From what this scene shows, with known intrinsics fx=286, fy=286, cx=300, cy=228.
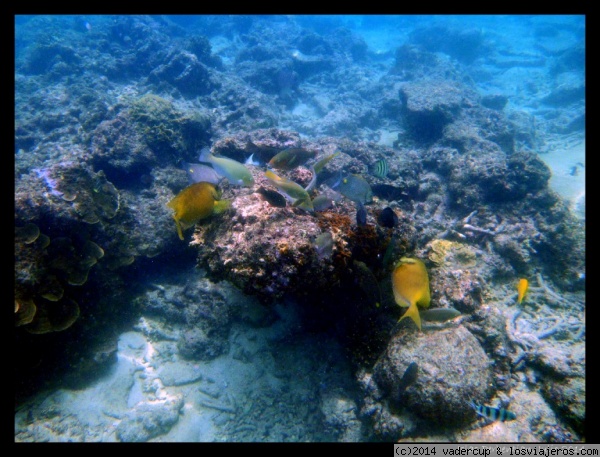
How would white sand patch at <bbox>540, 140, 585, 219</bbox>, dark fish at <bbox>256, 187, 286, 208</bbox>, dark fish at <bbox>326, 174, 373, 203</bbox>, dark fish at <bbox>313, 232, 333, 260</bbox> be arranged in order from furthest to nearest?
white sand patch at <bbox>540, 140, 585, 219</bbox>, dark fish at <bbox>326, 174, 373, 203</bbox>, dark fish at <bbox>256, 187, 286, 208</bbox>, dark fish at <bbox>313, 232, 333, 260</bbox>

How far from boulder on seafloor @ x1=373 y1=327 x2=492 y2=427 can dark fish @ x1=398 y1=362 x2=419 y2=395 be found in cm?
3

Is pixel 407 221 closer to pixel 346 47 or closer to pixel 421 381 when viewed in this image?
pixel 421 381

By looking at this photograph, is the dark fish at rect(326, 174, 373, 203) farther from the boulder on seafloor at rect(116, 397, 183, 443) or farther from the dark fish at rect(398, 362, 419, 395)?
the boulder on seafloor at rect(116, 397, 183, 443)

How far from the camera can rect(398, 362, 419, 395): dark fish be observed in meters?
3.27

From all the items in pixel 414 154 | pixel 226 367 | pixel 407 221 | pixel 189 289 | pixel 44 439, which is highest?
pixel 414 154

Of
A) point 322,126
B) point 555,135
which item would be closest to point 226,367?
point 322,126

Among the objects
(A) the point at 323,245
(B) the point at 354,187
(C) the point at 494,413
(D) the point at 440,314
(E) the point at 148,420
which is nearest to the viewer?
(C) the point at 494,413

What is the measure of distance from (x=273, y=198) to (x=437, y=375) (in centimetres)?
284

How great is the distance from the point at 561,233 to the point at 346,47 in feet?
80.2

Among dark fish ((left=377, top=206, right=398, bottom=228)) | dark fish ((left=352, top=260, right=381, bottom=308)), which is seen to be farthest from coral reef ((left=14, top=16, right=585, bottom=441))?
dark fish ((left=377, top=206, right=398, bottom=228))

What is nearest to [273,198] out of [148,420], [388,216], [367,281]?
[388,216]

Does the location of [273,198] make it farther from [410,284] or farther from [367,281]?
[410,284]

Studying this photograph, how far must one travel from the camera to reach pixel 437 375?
3.23 meters

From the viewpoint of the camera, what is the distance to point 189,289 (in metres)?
5.42
